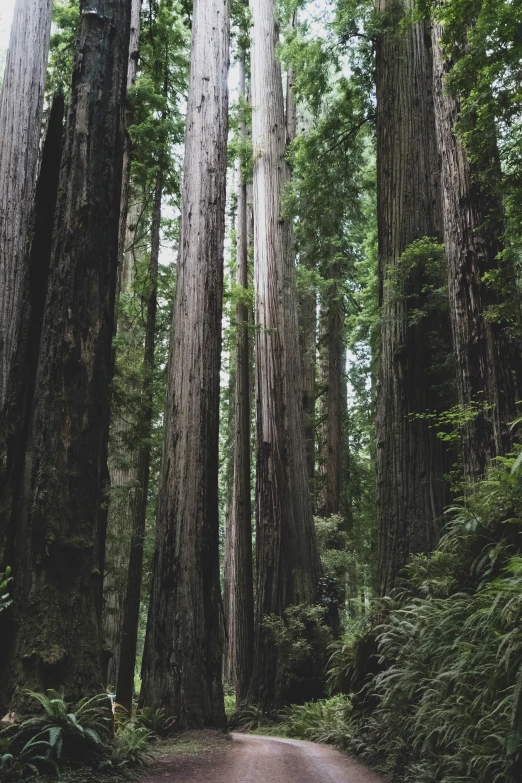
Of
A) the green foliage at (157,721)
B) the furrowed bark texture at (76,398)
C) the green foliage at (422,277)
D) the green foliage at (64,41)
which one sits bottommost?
the green foliage at (157,721)

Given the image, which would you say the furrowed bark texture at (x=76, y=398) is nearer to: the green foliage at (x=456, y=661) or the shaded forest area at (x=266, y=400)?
the shaded forest area at (x=266, y=400)

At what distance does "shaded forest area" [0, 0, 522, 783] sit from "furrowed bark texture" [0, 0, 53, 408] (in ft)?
0.13

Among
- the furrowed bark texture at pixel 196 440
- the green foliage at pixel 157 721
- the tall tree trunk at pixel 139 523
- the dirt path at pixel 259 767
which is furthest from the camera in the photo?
the tall tree trunk at pixel 139 523

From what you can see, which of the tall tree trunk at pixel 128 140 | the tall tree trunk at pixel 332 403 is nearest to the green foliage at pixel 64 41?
the tall tree trunk at pixel 128 140

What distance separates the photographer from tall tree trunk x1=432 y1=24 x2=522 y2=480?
619 cm

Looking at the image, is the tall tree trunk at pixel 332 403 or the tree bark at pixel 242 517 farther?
the tall tree trunk at pixel 332 403

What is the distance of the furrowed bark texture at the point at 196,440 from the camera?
713cm

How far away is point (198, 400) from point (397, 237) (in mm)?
3622

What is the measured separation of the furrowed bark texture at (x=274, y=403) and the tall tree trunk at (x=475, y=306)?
6.05 meters

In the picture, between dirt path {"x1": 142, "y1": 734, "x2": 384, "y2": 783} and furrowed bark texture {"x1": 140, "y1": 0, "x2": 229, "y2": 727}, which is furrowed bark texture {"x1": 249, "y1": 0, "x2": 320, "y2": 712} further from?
dirt path {"x1": 142, "y1": 734, "x2": 384, "y2": 783}

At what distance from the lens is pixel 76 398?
4961 mm

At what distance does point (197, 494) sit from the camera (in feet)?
25.6

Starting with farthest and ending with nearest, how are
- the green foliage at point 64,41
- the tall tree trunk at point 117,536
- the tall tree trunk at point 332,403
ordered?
1. the tall tree trunk at point 332,403
2. the green foliage at point 64,41
3. the tall tree trunk at point 117,536

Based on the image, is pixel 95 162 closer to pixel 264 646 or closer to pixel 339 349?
pixel 264 646
